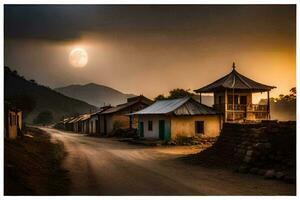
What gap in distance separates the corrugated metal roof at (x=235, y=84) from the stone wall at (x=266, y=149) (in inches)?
587

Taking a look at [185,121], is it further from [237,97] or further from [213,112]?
[237,97]

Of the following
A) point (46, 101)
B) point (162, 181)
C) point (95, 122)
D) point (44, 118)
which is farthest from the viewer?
point (46, 101)

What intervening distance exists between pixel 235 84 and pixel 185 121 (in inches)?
202

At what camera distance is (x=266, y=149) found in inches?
601

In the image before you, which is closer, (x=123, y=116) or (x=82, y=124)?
(x=123, y=116)

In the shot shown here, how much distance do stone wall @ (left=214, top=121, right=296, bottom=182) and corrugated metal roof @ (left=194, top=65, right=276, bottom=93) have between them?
48.9 ft

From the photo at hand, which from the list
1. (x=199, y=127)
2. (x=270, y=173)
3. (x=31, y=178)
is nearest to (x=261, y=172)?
(x=270, y=173)

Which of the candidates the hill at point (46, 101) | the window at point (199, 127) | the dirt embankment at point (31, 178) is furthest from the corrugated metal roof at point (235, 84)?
the hill at point (46, 101)

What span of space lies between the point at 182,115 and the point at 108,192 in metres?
20.0

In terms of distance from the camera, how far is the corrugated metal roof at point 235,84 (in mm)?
31688

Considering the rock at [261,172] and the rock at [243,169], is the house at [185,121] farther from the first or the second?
the rock at [261,172]

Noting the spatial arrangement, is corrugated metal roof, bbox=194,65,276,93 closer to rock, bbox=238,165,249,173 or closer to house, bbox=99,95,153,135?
house, bbox=99,95,153,135
